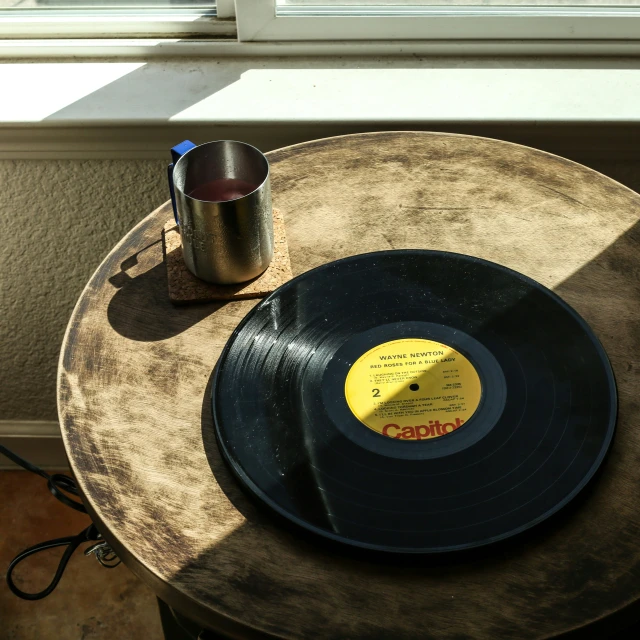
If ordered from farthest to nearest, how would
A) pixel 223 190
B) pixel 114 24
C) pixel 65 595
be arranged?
pixel 65 595 → pixel 114 24 → pixel 223 190

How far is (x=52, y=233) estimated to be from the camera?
1451 millimetres

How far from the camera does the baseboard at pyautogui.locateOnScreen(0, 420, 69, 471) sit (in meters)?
1.74

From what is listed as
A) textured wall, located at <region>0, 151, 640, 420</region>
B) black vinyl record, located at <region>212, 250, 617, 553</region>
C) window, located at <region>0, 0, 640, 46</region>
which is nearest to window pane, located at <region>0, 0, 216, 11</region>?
window, located at <region>0, 0, 640, 46</region>

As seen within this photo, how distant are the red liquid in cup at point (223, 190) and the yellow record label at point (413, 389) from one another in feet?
0.85

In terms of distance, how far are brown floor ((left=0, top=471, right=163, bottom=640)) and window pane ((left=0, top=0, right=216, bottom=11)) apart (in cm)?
104

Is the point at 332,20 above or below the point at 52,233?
above

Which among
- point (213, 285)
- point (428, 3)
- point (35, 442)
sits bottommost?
point (35, 442)

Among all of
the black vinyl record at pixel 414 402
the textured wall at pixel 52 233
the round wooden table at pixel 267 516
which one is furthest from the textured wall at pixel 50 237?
the black vinyl record at pixel 414 402

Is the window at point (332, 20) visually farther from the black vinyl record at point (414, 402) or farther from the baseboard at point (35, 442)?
the baseboard at point (35, 442)

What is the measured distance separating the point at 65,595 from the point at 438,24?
1324mm

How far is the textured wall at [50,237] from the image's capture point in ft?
4.49

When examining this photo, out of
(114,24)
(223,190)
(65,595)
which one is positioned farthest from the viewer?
(65,595)

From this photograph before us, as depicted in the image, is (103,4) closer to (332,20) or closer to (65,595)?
(332,20)

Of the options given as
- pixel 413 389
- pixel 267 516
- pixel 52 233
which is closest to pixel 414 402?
pixel 413 389
